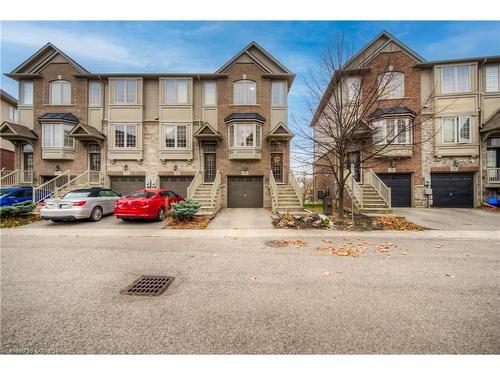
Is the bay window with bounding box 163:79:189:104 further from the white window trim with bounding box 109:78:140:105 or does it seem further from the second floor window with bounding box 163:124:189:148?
the white window trim with bounding box 109:78:140:105

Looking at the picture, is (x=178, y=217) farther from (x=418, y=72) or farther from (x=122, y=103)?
(x=418, y=72)

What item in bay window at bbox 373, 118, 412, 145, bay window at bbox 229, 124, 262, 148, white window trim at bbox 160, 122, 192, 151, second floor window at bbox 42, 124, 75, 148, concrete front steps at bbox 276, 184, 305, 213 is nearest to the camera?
concrete front steps at bbox 276, 184, 305, 213

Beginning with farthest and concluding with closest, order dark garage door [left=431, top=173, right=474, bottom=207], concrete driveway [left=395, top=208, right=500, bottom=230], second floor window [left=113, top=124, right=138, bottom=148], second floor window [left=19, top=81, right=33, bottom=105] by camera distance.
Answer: second floor window [left=19, top=81, right=33, bottom=105], second floor window [left=113, top=124, right=138, bottom=148], dark garage door [left=431, top=173, right=474, bottom=207], concrete driveway [left=395, top=208, right=500, bottom=230]

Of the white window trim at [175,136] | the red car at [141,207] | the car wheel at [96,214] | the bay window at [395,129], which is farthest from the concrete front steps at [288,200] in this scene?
the car wheel at [96,214]

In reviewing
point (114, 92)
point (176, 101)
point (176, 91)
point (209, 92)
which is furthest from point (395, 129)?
point (114, 92)

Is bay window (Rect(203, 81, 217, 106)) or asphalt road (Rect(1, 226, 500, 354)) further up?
bay window (Rect(203, 81, 217, 106))

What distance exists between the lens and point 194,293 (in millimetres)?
3893

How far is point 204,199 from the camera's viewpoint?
46.4 feet

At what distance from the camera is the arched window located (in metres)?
17.2

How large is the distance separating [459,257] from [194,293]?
681 centimetres

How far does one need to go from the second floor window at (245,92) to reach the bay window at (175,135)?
4.68 metres

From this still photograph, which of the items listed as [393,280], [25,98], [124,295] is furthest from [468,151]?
[25,98]

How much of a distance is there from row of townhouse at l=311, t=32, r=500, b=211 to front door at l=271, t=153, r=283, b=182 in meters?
5.61

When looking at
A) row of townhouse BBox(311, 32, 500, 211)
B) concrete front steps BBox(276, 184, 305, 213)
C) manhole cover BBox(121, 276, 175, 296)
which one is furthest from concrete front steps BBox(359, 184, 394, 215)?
manhole cover BBox(121, 276, 175, 296)
